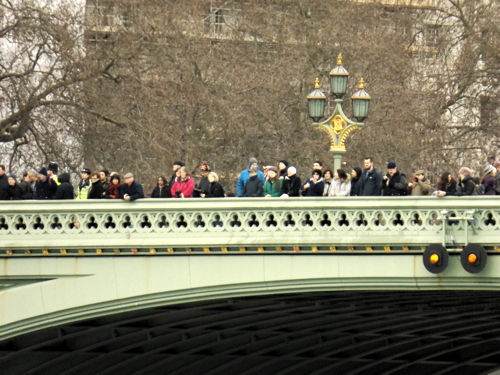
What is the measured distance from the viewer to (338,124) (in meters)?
25.7

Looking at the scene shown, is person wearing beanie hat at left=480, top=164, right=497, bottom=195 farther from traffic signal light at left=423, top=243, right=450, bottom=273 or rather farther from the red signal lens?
the red signal lens

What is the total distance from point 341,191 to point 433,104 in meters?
20.6

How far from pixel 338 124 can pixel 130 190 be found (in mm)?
5086

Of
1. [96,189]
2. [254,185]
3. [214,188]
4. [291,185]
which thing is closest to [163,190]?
[214,188]

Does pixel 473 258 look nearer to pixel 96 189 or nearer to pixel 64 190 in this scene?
pixel 96 189

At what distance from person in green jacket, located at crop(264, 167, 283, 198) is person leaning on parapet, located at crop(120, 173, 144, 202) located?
6.53 feet

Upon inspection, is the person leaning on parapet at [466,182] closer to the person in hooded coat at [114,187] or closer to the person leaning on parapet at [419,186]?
the person leaning on parapet at [419,186]

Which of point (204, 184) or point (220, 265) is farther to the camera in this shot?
point (204, 184)

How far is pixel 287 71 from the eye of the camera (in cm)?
4016

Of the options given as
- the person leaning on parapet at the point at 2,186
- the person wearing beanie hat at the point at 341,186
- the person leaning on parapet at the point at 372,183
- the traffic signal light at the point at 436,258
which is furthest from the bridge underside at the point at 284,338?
the person leaning on parapet at the point at 2,186

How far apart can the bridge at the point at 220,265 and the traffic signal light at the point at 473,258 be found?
0.49 feet

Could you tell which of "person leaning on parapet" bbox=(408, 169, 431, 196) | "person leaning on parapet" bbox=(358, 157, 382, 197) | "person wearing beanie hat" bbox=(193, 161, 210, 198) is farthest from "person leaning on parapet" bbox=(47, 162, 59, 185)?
"person leaning on parapet" bbox=(408, 169, 431, 196)

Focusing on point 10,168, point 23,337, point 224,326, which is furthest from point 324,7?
point 23,337

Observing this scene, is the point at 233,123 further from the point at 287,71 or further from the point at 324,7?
the point at 324,7
